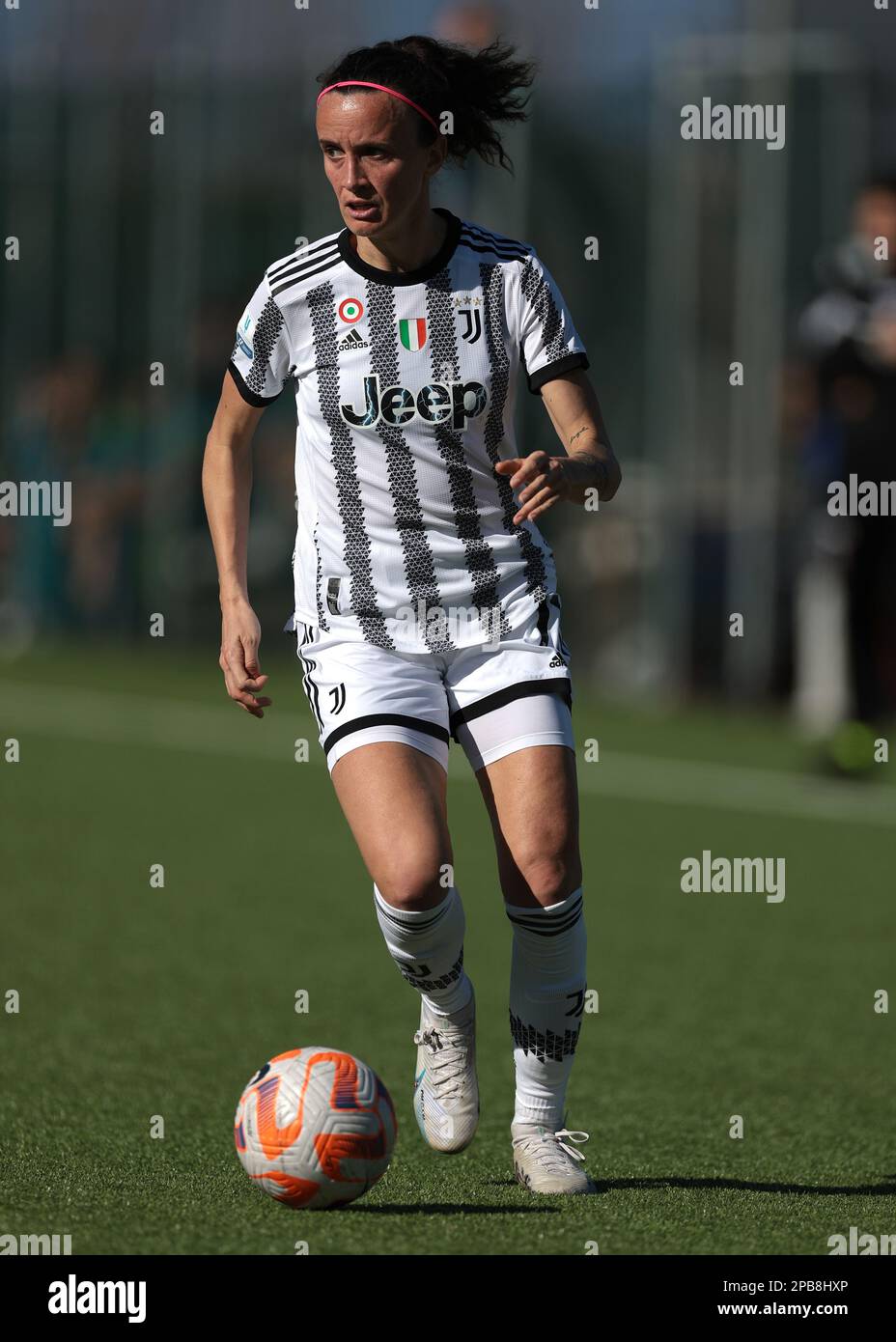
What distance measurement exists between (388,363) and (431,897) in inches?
46.0

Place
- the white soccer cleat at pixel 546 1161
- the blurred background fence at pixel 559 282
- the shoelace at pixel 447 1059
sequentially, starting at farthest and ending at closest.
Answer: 1. the blurred background fence at pixel 559 282
2. the shoelace at pixel 447 1059
3. the white soccer cleat at pixel 546 1161

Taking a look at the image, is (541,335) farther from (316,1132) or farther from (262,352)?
(316,1132)

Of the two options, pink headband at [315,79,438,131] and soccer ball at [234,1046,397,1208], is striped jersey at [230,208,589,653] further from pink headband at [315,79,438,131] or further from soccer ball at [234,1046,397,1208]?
soccer ball at [234,1046,397,1208]

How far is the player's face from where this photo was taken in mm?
4879

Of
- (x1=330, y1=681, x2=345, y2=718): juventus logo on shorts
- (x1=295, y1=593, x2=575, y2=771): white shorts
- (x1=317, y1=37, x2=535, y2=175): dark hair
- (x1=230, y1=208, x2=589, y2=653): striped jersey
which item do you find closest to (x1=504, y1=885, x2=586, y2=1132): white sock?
(x1=295, y1=593, x2=575, y2=771): white shorts

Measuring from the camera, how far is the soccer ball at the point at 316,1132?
4715 millimetres

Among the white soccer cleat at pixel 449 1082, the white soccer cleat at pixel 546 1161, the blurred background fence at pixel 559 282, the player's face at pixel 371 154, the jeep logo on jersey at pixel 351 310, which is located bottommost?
the white soccer cleat at pixel 546 1161

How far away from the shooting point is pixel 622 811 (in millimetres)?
12258

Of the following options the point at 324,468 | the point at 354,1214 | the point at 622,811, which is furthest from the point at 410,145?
the point at 622,811

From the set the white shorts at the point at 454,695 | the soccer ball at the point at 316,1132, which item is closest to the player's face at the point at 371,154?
the white shorts at the point at 454,695

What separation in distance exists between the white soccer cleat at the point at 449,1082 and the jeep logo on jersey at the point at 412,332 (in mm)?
1508

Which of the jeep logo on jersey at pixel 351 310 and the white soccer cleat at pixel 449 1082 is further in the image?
the white soccer cleat at pixel 449 1082

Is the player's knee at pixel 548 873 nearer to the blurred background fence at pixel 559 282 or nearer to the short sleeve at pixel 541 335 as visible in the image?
the short sleeve at pixel 541 335

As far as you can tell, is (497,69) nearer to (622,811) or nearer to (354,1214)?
(354,1214)
